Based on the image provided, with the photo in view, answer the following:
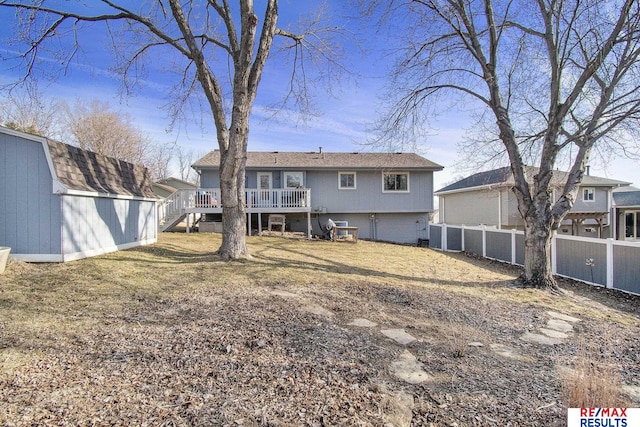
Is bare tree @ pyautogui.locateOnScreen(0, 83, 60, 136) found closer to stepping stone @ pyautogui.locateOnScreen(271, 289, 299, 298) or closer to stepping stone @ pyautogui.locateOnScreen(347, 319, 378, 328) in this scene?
stepping stone @ pyautogui.locateOnScreen(271, 289, 299, 298)

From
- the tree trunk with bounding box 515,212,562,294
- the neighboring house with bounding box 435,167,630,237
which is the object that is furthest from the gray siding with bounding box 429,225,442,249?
the tree trunk with bounding box 515,212,562,294

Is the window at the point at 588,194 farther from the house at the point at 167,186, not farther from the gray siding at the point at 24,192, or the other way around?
the house at the point at 167,186

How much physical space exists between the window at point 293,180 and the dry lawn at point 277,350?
1010 cm

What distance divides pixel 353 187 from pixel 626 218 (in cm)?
2149

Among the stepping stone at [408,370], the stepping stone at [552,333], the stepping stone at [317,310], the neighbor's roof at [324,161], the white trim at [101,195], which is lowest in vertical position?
the stepping stone at [552,333]

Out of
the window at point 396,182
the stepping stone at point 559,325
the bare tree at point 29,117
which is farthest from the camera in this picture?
the bare tree at point 29,117

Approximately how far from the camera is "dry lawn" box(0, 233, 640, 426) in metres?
2.32

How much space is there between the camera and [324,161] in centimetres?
1683

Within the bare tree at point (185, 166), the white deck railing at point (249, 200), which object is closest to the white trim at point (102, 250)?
the white deck railing at point (249, 200)

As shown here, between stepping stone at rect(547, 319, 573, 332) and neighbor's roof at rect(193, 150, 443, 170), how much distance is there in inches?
442

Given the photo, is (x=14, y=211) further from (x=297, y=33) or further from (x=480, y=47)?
(x=480, y=47)

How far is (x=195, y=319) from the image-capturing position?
4.10 metres

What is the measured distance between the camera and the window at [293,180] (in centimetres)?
1638

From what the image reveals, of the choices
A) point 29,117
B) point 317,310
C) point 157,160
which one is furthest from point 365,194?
point 157,160
